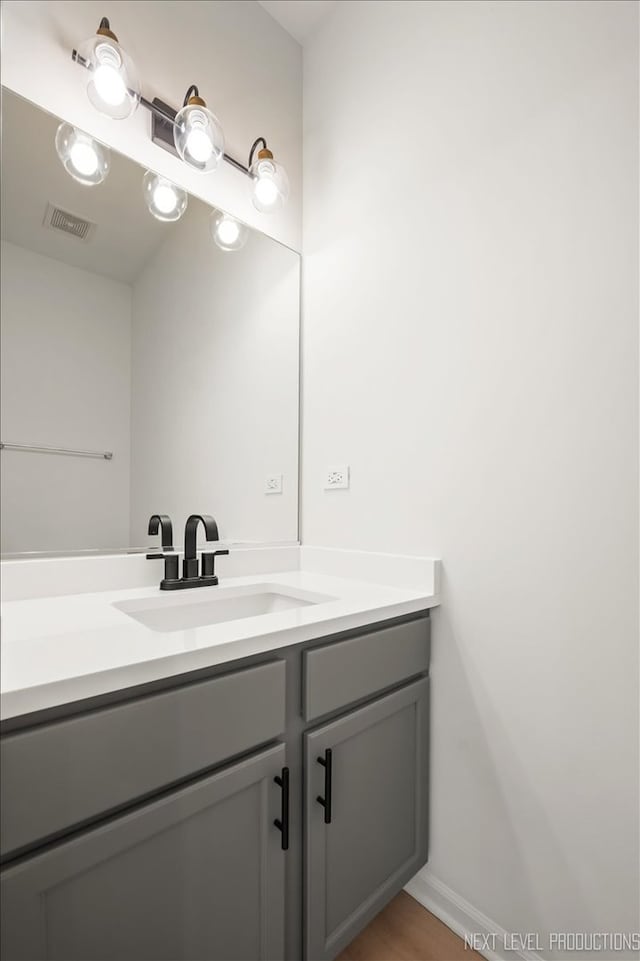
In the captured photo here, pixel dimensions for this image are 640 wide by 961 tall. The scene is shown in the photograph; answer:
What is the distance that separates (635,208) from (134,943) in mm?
1619

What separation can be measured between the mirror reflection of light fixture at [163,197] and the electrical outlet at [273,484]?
2.83 feet

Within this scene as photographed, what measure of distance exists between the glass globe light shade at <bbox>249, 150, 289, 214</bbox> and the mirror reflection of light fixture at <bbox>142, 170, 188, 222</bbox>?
27cm

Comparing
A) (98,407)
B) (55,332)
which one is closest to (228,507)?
(98,407)

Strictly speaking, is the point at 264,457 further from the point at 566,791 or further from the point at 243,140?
the point at 566,791

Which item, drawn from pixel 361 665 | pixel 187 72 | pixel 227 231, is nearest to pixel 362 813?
pixel 361 665

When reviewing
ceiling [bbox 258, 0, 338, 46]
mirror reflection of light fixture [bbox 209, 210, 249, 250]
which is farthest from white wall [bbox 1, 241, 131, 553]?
ceiling [bbox 258, 0, 338, 46]

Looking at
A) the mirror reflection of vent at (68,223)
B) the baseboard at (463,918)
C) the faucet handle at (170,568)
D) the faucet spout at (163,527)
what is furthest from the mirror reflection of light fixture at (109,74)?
Answer: the baseboard at (463,918)

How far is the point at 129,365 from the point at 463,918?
172 cm

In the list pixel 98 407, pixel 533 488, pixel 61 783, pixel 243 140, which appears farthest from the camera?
pixel 243 140

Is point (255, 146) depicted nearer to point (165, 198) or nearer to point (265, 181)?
point (265, 181)

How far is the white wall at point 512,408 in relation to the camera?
3.24 feet

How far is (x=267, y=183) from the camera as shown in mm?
1534

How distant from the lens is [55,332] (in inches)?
45.8

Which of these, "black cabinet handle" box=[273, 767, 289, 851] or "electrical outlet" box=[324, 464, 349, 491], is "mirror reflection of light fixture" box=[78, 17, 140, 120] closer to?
"electrical outlet" box=[324, 464, 349, 491]
